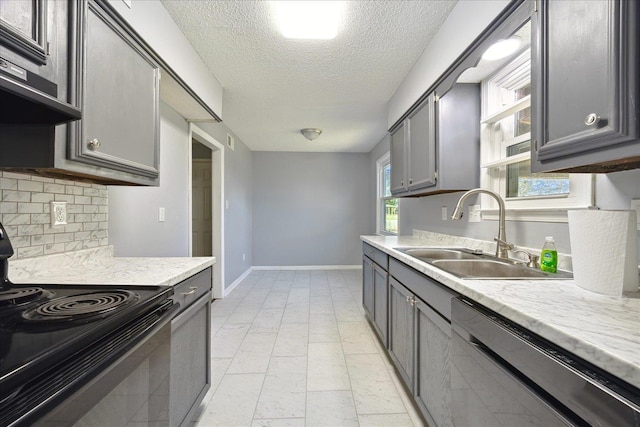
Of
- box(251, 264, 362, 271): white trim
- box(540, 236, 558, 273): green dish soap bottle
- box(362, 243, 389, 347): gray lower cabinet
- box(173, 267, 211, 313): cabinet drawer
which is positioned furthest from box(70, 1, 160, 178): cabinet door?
box(251, 264, 362, 271): white trim

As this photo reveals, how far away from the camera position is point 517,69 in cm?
173

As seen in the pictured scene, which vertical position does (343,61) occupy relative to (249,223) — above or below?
above

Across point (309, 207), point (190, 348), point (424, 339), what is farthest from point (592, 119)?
point (309, 207)

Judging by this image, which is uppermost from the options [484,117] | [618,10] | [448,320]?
[484,117]

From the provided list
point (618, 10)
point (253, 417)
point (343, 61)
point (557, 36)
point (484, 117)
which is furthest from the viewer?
point (343, 61)

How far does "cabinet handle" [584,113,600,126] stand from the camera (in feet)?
2.67

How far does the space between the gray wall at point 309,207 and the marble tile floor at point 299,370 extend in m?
2.12

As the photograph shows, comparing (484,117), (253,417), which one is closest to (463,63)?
(484,117)

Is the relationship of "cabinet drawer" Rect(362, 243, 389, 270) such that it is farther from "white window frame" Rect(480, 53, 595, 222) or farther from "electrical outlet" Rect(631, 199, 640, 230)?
"electrical outlet" Rect(631, 199, 640, 230)

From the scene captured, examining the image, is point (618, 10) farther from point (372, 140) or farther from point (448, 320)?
point (372, 140)

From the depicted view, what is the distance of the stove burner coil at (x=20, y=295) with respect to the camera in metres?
0.88

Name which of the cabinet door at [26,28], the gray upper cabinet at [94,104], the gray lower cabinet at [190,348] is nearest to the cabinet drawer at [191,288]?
the gray lower cabinet at [190,348]

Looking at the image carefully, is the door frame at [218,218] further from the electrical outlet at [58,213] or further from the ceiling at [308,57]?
the electrical outlet at [58,213]

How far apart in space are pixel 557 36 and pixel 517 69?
908 mm
